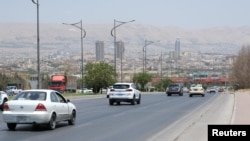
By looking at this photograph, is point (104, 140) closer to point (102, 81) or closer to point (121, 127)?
point (121, 127)

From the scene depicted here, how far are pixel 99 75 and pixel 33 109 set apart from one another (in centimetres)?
7005

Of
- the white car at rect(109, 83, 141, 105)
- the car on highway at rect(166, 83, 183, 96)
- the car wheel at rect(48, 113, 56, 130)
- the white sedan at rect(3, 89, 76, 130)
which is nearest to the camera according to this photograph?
the white sedan at rect(3, 89, 76, 130)

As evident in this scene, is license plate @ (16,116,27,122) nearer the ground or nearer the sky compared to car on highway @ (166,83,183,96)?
nearer the sky

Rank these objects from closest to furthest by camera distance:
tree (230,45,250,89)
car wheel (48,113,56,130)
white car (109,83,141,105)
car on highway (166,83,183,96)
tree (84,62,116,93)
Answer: car wheel (48,113,56,130)
white car (109,83,141,105)
car on highway (166,83,183,96)
tree (84,62,116,93)
tree (230,45,250,89)

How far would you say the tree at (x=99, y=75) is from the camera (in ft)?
300

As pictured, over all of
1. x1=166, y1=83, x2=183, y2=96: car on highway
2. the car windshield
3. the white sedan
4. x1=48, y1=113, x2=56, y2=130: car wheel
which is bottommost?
x1=166, y1=83, x2=183, y2=96: car on highway

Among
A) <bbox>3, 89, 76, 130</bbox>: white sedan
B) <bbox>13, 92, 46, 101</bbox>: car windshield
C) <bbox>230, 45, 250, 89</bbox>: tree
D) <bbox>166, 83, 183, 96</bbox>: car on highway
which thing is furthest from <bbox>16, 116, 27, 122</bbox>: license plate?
<bbox>230, 45, 250, 89</bbox>: tree

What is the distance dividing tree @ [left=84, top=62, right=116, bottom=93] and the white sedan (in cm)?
6897

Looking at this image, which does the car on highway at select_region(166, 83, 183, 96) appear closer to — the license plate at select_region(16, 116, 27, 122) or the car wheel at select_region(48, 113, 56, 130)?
the car wheel at select_region(48, 113, 56, 130)

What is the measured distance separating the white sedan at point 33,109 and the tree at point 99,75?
69.0 meters

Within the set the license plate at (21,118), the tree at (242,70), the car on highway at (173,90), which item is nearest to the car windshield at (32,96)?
the license plate at (21,118)

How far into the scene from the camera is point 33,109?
2133cm

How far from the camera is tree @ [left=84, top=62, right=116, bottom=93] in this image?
91.6 metres

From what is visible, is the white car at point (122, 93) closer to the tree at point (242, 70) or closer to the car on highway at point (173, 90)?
the car on highway at point (173, 90)
